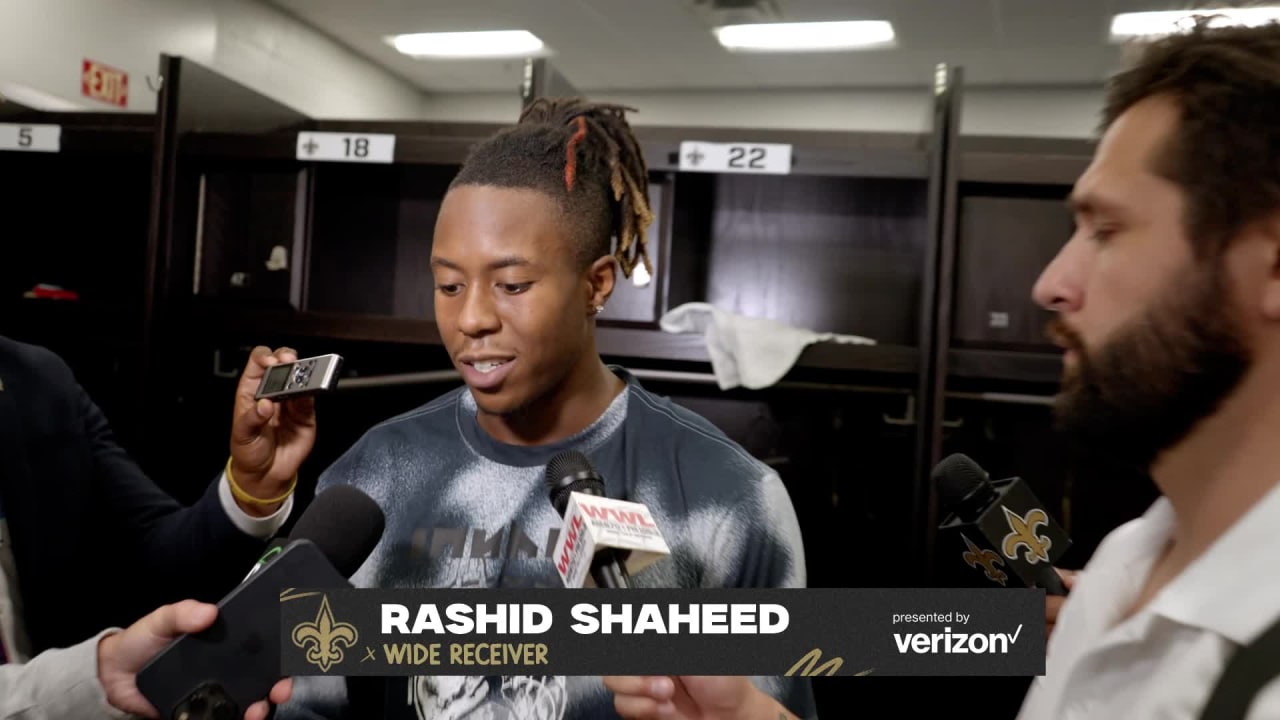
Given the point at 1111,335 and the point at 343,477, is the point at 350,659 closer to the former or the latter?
the point at 343,477

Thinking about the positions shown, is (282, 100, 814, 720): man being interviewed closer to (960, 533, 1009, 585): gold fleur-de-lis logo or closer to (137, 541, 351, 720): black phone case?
(960, 533, 1009, 585): gold fleur-de-lis logo

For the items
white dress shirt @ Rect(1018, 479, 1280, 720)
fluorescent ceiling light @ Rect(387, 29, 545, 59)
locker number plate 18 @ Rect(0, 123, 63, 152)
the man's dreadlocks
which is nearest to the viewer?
white dress shirt @ Rect(1018, 479, 1280, 720)

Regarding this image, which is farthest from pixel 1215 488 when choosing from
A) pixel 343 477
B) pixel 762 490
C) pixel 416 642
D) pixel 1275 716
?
pixel 343 477

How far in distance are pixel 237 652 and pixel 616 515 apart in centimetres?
29

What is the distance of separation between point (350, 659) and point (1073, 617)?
648 mm

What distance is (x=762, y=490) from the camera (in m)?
1.01

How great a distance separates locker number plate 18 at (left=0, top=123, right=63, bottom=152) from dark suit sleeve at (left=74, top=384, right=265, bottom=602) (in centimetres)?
133

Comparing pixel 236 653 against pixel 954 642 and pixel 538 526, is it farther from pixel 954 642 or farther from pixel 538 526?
pixel 954 642

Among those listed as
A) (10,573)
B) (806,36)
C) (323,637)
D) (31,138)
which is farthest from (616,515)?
(806,36)

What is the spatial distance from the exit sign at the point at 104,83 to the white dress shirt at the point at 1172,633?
177 inches

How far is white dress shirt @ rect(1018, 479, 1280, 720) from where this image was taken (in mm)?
591

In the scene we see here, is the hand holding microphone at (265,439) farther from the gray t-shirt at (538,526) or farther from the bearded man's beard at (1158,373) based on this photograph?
the bearded man's beard at (1158,373)

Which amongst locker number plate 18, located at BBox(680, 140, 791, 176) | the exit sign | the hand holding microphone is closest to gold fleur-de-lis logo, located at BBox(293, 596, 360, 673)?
the hand holding microphone

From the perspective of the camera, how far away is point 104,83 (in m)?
4.19
